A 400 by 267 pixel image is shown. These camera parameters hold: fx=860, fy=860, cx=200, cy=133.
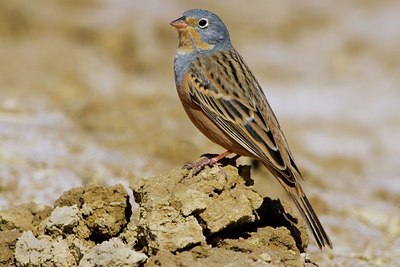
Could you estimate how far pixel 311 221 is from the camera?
676 centimetres

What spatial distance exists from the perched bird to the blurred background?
5.63ft

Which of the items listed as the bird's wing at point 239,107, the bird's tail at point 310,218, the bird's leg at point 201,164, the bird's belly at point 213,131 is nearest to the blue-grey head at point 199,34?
the bird's wing at point 239,107

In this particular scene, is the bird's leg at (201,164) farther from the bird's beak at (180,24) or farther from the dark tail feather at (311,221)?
the bird's beak at (180,24)

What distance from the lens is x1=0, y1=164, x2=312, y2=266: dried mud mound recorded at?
19.5ft

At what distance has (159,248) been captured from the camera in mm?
5922

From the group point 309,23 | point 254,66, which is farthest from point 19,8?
point 309,23

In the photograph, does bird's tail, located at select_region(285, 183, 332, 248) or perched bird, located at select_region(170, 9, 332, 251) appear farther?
perched bird, located at select_region(170, 9, 332, 251)

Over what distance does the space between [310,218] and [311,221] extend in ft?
0.11

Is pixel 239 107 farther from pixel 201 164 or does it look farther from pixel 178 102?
pixel 178 102

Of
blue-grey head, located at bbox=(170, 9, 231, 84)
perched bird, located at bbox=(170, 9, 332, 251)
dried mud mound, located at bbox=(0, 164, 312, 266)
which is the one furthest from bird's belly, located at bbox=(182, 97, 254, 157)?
blue-grey head, located at bbox=(170, 9, 231, 84)

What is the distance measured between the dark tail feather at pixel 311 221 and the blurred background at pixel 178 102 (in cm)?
161

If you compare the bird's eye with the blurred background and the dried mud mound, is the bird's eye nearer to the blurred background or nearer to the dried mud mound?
the dried mud mound

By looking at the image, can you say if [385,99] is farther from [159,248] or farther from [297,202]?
[159,248]

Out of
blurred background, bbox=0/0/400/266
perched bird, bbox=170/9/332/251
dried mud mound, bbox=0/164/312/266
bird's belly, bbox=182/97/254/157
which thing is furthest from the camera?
blurred background, bbox=0/0/400/266
